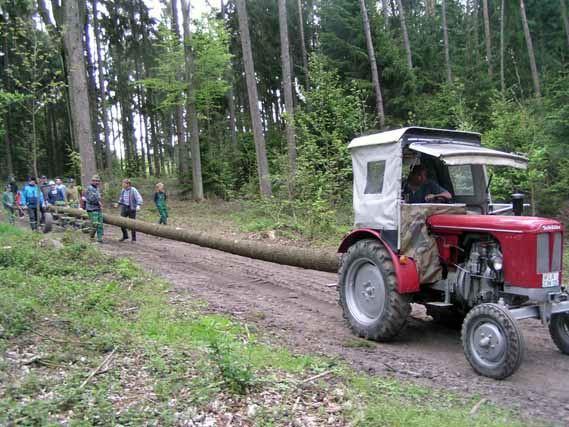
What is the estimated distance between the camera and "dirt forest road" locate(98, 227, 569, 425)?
466 cm

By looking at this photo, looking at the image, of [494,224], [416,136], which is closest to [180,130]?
[416,136]

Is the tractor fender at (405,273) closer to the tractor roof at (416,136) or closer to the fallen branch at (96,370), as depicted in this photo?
the tractor roof at (416,136)

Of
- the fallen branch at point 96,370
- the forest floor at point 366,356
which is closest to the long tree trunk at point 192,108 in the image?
the forest floor at point 366,356

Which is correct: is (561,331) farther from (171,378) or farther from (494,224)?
(171,378)

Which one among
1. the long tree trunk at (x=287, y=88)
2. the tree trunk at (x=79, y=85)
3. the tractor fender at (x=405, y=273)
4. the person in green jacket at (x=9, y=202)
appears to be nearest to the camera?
the tractor fender at (x=405, y=273)

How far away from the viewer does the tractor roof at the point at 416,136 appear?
19.6 feet

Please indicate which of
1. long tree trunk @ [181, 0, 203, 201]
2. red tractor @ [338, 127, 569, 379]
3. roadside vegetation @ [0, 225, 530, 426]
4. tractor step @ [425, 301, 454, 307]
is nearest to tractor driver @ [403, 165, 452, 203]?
red tractor @ [338, 127, 569, 379]

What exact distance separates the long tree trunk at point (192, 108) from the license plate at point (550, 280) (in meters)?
21.9

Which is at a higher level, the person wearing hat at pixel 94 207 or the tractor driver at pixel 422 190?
the tractor driver at pixel 422 190

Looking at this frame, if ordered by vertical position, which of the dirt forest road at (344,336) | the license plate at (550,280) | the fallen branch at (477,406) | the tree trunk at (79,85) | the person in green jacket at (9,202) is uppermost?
the tree trunk at (79,85)

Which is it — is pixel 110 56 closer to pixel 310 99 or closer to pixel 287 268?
pixel 310 99

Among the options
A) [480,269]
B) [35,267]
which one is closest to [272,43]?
[35,267]

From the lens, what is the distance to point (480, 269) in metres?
5.45

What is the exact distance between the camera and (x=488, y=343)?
4914mm
